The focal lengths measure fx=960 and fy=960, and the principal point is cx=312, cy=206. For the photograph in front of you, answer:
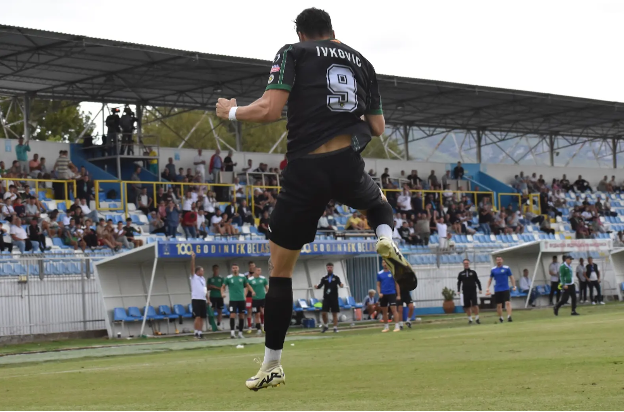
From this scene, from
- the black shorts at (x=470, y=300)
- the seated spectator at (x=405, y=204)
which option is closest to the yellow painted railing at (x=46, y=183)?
the black shorts at (x=470, y=300)

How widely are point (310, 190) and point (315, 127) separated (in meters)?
0.37

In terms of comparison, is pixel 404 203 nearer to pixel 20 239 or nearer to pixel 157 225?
pixel 157 225

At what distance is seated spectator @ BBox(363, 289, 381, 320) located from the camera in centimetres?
3161

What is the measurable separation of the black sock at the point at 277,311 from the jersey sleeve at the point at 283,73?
3.96ft

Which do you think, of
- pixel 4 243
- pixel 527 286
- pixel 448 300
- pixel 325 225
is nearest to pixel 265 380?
pixel 4 243

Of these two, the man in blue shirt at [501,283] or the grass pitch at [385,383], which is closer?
the grass pitch at [385,383]

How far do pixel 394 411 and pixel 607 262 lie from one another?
117 feet

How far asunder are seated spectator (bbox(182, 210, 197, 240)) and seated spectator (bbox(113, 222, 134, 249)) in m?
2.50

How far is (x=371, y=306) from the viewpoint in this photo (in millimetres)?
31625

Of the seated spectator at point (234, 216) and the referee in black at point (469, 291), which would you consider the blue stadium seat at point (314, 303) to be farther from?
the referee in black at point (469, 291)

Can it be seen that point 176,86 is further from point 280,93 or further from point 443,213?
point 280,93

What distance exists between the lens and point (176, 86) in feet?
122

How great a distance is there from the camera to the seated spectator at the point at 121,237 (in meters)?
28.0

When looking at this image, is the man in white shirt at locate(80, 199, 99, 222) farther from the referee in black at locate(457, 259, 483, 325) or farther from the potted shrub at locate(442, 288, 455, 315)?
the potted shrub at locate(442, 288, 455, 315)
